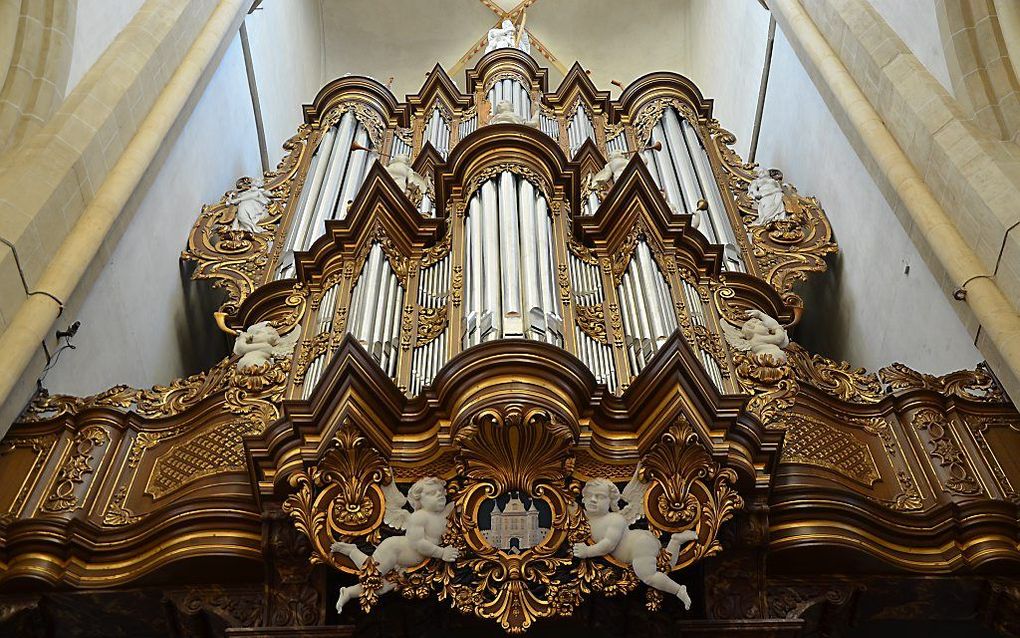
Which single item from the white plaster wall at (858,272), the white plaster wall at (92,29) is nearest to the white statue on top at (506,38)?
the white plaster wall at (858,272)

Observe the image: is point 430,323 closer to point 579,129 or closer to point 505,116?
point 505,116

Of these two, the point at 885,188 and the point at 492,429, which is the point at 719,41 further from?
the point at 492,429

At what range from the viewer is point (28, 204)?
23.7 ft

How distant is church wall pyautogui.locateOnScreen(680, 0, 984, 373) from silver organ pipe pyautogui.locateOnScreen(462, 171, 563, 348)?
9.36 ft

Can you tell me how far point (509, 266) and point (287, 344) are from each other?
164cm

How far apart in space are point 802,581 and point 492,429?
2.04 m

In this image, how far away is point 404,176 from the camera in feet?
34.1

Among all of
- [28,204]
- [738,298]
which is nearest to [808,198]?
[738,298]

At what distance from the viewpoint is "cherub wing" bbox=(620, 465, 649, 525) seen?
5977 millimetres

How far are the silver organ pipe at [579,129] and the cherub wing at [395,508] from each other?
6.56 m

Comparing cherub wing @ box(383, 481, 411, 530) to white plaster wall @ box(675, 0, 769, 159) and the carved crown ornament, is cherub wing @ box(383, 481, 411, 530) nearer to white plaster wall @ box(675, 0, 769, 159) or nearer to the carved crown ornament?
the carved crown ornament

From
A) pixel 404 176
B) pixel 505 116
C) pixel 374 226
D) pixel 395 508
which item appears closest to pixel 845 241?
pixel 505 116

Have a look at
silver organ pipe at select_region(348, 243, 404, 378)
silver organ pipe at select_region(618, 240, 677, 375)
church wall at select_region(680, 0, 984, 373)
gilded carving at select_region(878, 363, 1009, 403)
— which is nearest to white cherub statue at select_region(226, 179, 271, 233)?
silver organ pipe at select_region(348, 243, 404, 378)

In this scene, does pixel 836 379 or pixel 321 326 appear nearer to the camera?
pixel 321 326
